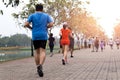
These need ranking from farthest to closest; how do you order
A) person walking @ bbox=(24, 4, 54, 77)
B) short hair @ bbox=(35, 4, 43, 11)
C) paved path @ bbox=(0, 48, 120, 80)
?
short hair @ bbox=(35, 4, 43, 11) → person walking @ bbox=(24, 4, 54, 77) → paved path @ bbox=(0, 48, 120, 80)

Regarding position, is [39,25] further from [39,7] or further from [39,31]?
[39,7]

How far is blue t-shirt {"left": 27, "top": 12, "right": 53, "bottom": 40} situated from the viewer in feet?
40.7

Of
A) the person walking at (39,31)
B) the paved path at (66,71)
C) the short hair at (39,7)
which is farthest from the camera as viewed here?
the short hair at (39,7)

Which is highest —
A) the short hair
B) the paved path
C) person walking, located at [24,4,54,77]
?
the short hair

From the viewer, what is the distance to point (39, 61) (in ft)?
40.3

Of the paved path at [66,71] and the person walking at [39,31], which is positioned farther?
the person walking at [39,31]

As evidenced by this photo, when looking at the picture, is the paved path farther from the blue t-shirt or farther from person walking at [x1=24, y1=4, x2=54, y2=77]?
the blue t-shirt

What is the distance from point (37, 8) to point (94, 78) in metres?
2.99

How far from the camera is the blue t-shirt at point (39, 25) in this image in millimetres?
12398

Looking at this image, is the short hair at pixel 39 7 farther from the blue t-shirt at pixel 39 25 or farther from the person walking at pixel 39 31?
the blue t-shirt at pixel 39 25

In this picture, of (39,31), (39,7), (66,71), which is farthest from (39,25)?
(66,71)

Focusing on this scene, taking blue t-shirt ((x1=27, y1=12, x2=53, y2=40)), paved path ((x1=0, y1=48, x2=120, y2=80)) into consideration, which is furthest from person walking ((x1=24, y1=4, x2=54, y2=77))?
paved path ((x1=0, y1=48, x2=120, y2=80))

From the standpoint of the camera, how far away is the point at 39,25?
1246 cm

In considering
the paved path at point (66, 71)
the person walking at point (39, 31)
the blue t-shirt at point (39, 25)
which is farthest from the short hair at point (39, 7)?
the paved path at point (66, 71)
